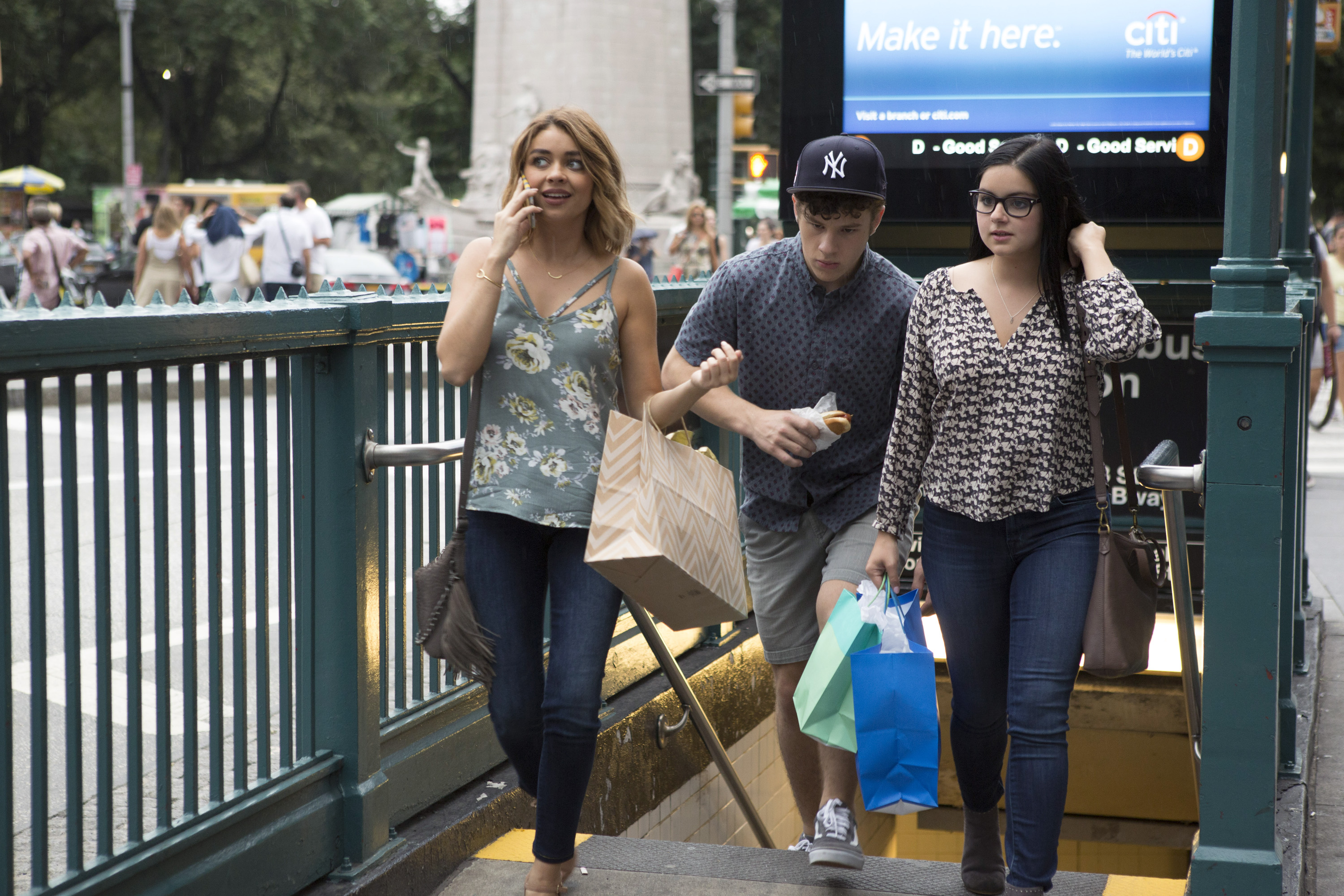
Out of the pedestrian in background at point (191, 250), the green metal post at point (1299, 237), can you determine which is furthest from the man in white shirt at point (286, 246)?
the green metal post at point (1299, 237)

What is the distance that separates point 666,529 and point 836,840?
3.29ft

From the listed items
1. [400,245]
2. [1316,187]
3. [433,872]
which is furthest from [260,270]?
[1316,187]

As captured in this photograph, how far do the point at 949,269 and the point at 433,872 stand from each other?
203 cm

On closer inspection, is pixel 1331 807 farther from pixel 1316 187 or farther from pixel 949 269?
pixel 1316 187

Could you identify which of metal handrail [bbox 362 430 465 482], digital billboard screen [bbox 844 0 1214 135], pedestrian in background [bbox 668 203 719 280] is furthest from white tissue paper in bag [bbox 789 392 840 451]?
pedestrian in background [bbox 668 203 719 280]

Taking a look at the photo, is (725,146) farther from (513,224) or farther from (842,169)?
(513,224)

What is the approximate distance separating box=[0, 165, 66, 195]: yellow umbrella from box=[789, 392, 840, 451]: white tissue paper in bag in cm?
4417

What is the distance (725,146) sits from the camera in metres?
21.8

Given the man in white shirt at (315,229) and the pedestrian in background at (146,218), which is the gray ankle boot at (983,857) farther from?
the pedestrian in background at (146,218)

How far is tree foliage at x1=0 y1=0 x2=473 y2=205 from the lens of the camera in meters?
46.1

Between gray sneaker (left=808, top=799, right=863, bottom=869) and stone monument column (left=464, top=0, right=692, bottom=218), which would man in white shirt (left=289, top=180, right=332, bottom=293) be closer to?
stone monument column (left=464, top=0, right=692, bottom=218)

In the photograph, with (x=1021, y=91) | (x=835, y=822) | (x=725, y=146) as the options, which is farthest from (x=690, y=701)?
(x=725, y=146)

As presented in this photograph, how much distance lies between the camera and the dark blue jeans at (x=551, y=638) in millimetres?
3307

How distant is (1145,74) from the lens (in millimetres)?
5750
